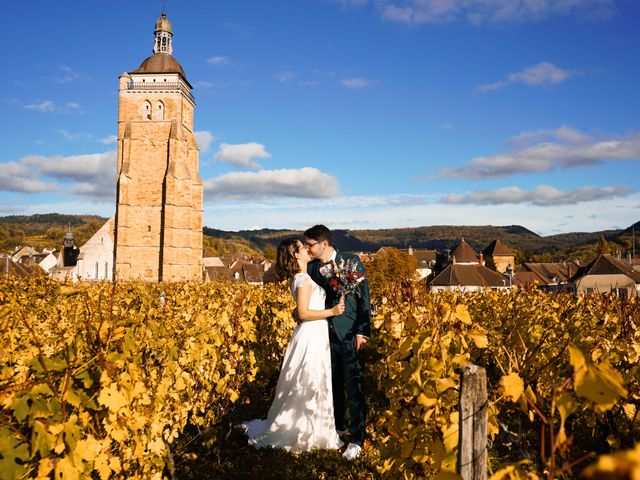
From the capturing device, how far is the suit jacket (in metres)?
5.38

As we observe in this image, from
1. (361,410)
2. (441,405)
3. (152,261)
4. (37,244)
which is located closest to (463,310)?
(441,405)

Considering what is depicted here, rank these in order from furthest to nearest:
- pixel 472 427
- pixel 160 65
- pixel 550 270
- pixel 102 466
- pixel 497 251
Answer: pixel 497 251 → pixel 550 270 → pixel 160 65 → pixel 102 466 → pixel 472 427

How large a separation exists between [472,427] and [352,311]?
361cm

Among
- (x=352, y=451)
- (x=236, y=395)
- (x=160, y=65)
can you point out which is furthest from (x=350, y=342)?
(x=160, y=65)

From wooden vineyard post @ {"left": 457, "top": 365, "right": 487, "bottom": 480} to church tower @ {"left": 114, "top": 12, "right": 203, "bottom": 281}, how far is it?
1375 inches

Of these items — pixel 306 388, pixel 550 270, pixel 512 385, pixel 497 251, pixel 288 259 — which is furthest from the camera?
pixel 497 251

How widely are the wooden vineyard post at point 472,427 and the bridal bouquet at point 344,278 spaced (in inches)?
124

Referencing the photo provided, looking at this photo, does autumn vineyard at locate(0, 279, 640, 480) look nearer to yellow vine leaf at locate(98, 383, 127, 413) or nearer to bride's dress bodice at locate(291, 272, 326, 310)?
yellow vine leaf at locate(98, 383, 127, 413)

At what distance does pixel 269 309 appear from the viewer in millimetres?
9703

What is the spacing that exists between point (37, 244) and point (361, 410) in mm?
139149

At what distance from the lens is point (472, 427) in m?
1.90

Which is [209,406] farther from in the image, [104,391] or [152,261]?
[152,261]

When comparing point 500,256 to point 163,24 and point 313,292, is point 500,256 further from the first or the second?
point 313,292

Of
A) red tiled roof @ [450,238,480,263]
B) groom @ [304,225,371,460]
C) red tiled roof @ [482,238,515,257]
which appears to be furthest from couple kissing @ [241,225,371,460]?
red tiled roof @ [482,238,515,257]
